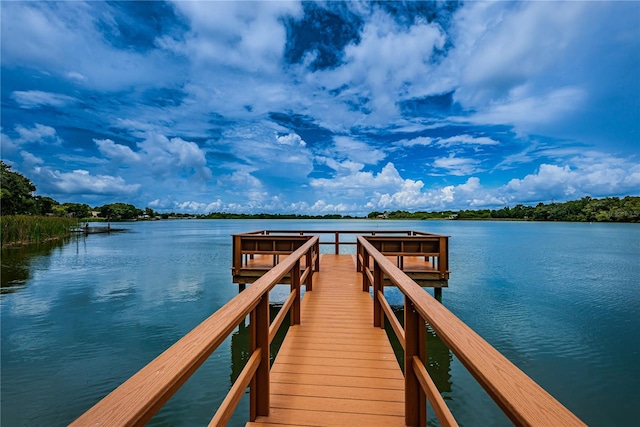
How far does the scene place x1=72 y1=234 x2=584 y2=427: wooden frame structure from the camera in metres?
0.81

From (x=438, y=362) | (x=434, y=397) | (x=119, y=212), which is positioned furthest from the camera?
(x=119, y=212)

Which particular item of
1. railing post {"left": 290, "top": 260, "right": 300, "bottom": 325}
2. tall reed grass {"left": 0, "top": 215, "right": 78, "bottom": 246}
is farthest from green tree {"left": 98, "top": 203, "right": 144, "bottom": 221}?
railing post {"left": 290, "top": 260, "right": 300, "bottom": 325}

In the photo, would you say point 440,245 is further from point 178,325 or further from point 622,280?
point 622,280

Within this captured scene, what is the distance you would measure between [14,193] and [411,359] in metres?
47.0

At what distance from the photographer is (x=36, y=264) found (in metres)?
14.4

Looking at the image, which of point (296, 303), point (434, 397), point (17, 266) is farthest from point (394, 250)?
point (17, 266)

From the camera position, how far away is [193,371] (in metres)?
1.08

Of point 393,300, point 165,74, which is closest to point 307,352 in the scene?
point 393,300

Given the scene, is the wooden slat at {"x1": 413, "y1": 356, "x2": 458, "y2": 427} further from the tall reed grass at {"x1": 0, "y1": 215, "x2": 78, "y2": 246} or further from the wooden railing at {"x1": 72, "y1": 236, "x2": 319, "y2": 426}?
the tall reed grass at {"x1": 0, "y1": 215, "x2": 78, "y2": 246}

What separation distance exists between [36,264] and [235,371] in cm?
1510

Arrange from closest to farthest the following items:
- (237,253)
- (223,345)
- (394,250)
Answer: (223,345), (394,250), (237,253)

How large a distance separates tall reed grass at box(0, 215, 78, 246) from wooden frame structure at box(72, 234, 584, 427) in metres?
25.5

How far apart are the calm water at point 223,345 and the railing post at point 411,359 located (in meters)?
2.31

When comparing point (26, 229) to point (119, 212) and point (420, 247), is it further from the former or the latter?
point (119, 212)
